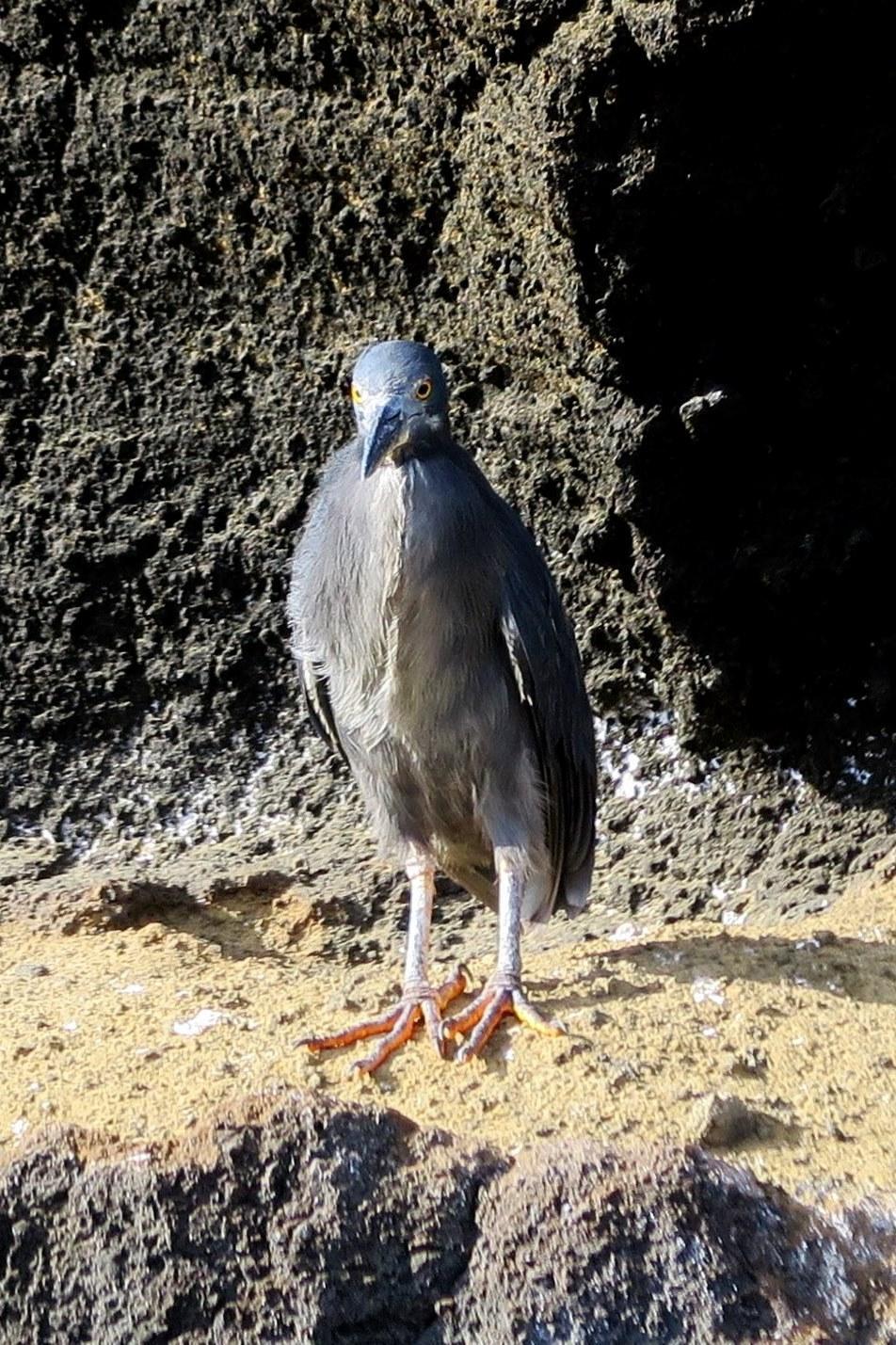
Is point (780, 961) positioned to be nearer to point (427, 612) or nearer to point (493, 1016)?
point (493, 1016)

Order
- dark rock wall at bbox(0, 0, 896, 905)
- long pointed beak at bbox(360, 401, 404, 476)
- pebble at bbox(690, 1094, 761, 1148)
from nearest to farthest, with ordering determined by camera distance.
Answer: pebble at bbox(690, 1094, 761, 1148) → long pointed beak at bbox(360, 401, 404, 476) → dark rock wall at bbox(0, 0, 896, 905)

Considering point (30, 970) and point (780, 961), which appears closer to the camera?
point (780, 961)

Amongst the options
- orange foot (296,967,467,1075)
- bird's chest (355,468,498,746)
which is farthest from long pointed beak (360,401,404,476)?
orange foot (296,967,467,1075)

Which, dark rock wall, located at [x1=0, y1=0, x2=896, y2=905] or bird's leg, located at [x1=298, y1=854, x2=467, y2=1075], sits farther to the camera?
dark rock wall, located at [x1=0, y1=0, x2=896, y2=905]

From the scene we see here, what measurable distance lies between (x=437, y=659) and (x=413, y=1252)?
5.71 feet

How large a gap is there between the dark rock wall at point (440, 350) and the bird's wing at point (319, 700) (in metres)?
1.10

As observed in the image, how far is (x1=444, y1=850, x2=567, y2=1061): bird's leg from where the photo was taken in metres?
3.93

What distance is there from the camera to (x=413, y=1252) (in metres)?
3.20

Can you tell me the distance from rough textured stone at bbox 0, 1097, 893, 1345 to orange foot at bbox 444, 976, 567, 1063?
0.66 metres

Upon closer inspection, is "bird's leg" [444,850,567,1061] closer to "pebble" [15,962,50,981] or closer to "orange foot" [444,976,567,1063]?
"orange foot" [444,976,567,1063]

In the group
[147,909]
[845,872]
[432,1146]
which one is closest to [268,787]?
[147,909]

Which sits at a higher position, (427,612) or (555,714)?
(427,612)

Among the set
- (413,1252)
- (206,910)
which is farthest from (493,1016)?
(206,910)

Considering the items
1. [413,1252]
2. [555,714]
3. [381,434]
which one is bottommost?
[413,1252]
